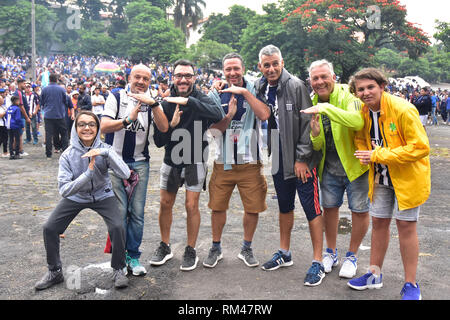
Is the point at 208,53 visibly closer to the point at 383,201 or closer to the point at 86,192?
the point at 86,192

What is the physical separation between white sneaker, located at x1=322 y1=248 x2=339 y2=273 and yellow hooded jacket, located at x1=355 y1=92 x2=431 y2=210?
1067mm

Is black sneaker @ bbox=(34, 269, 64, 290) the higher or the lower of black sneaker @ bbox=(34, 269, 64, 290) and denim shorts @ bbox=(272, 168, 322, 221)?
the lower

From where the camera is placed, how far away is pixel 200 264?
4.32 metres

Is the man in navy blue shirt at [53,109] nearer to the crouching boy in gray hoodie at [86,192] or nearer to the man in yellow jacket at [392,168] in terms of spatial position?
the crouching boy in gray hoodie at [86,192]

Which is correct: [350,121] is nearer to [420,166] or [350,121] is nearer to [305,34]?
[420,166]

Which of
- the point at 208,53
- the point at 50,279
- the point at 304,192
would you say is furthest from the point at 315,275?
the point at 208,53

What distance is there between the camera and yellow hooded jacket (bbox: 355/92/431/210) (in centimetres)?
325

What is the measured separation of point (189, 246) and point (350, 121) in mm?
1937

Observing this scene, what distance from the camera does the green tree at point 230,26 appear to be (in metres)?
61.9

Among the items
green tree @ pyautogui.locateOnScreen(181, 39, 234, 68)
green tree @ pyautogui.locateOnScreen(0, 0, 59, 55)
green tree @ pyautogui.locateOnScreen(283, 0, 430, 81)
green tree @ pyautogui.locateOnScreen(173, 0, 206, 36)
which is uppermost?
green tree @ pyautogui.locateOnScreen(173, 0, 206, 36)

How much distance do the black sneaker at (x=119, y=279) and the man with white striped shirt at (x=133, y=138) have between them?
0.74ft

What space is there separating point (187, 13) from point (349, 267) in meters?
69.8

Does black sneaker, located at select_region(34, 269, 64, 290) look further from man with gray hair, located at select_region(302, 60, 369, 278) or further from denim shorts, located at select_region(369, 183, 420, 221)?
denim shorts, located at select_region(369, 183, 420, 221)

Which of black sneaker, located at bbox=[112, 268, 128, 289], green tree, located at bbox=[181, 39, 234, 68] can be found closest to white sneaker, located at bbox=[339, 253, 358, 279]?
black sneaker, located at bbox=[112, 268, 128, 289]
